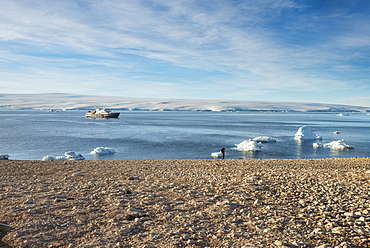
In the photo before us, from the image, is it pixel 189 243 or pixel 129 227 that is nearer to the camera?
pixel 189 243

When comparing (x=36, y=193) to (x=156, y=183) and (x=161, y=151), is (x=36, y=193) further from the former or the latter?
(x=161, y=151)

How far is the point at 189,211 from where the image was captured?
7.12 metres

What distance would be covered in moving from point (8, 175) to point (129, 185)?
5.71 meters

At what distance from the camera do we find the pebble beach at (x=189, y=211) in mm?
5582

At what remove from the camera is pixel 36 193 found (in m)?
8.56

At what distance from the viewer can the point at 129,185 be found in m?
9.79

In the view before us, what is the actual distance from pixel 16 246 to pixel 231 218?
452cm

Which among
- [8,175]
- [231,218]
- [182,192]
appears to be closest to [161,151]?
[8,175]

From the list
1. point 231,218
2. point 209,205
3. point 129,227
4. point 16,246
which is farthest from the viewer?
point 209,205

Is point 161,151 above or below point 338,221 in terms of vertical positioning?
below

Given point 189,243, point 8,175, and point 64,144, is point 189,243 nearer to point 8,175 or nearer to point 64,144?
point 8,175

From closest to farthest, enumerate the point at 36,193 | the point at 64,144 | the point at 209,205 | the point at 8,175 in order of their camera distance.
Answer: the point at 209,205
the point at 36,193
the point at 8,175
the point at 64,144

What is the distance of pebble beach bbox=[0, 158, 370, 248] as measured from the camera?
5.58 metres

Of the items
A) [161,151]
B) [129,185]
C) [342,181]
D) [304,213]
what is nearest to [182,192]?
[129,185]
